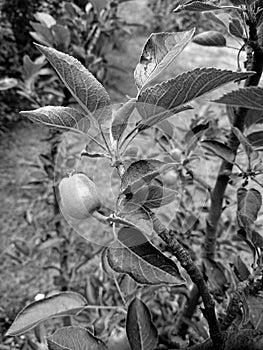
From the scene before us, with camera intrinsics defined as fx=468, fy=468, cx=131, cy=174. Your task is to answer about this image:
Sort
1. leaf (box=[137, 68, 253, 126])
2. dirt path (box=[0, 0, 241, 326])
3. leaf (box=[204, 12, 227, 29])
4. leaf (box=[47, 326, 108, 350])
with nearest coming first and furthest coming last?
leaf (box=[137, 68, 253, 126])
leaf (box=[47, 326, 108, 350])
leaf (box=[204, 12, 227, 29])
dirt path (box=[0, 0, 241, 326])

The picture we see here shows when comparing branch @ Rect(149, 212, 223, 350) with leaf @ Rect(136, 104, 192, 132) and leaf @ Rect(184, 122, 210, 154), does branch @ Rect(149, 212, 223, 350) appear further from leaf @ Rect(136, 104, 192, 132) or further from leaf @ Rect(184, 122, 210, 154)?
leaf @ Rect(184, 122, 210, 154)

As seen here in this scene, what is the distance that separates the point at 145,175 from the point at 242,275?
13.2 inches

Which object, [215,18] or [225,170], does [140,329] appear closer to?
[225,170]

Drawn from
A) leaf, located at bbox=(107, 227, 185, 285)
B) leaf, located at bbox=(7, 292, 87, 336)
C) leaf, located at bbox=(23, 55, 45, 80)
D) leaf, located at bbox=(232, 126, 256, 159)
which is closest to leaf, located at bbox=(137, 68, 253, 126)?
leaf, located at bbox=(107, 227, 185, 285)

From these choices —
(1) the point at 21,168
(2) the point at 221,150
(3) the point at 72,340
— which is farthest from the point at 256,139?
(1) the point at 21,168

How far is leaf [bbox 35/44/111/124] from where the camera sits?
389mm

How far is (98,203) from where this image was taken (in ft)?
1.40

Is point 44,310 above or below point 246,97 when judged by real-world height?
below

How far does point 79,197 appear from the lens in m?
0.42

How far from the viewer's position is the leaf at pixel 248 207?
0.61m

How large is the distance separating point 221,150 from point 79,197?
1.07 ft

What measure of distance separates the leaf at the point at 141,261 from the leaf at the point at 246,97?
5.8 inches

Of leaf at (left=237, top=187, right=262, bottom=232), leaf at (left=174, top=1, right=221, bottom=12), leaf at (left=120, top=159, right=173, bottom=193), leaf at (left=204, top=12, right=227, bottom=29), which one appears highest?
leaf at (left=174, top=1, right=221, bottom=12)

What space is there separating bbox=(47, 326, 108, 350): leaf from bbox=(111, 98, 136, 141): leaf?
0.22 meters
